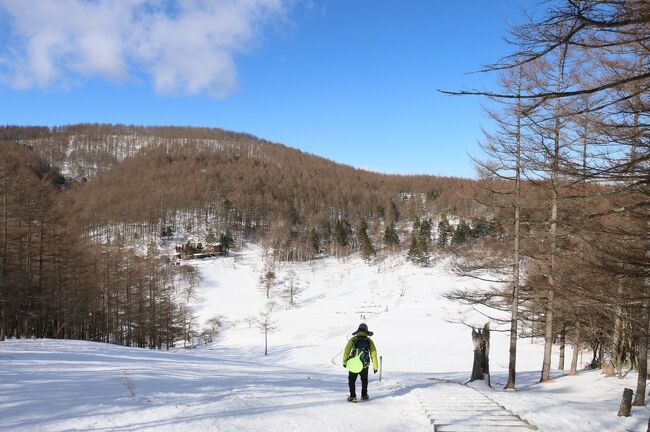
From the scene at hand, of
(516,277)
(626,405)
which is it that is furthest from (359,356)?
(516,277)

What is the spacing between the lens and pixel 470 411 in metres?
6.89

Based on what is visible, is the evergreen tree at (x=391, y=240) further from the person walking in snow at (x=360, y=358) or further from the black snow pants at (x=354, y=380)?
the black snow pants at (x=354, y=380)

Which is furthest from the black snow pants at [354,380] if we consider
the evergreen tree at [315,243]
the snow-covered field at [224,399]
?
the evergreen tree at [315,243]

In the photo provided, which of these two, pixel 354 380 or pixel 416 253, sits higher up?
pixel 354 380

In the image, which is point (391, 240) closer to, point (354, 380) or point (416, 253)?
point (416, 253)

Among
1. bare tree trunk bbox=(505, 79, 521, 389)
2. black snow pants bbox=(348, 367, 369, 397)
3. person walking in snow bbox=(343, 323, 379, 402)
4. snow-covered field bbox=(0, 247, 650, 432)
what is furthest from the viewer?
bare tree trunk bbox=(505, 79, 521, 389)

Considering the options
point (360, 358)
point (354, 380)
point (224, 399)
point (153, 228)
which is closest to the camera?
point (224, 399)

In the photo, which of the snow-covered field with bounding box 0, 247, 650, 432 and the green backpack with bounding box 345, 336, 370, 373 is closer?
the snow-covered field with bounding box 0, 247, 650, 432

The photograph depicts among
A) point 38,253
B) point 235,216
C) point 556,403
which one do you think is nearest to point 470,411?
point 556,403

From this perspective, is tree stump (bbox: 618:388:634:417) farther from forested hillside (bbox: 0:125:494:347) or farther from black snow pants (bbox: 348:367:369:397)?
forested hillside (bbox: 0:125:494:347)

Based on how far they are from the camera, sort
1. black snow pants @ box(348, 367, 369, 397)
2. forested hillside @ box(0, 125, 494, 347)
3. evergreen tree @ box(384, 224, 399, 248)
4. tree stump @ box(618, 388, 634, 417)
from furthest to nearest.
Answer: evergreen tree @ box(384, 224, 399, 248) < forested hillside @ box(0, 125, 494, 347) < black snow pants @ box(348, 367, 369, 397) < tree stump @ box(618, 388, 634, 417)

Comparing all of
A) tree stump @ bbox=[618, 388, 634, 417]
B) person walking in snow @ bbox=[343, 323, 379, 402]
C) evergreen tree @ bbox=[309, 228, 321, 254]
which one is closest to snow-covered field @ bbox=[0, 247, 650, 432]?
tree stump @ bbox=[618, 388, 634, 417]

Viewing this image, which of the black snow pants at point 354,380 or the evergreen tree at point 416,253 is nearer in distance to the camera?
the black snow pants at point 354,380

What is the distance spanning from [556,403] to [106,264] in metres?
39.4
